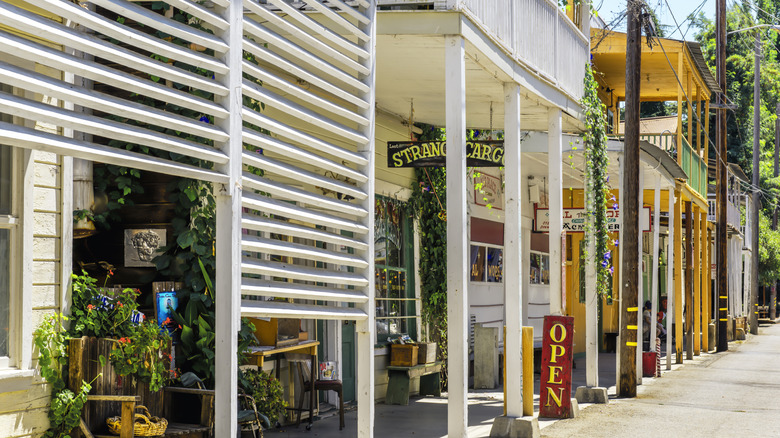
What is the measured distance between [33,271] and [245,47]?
2.25 m

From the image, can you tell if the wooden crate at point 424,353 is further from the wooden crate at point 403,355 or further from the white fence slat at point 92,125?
the white fence slat at point 92,125

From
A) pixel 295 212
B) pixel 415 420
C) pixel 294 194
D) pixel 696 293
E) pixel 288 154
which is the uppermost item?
pixel 288 154

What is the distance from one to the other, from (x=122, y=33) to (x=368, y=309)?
10.2 feet

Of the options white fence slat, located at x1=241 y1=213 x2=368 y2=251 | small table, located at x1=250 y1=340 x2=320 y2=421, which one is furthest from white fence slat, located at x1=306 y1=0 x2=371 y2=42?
small table, located at x1=250 y1=340 x2=320 y2=421

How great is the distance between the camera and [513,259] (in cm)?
1074

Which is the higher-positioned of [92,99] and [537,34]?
[537,34]

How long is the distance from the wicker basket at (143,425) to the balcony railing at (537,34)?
4.07 meters

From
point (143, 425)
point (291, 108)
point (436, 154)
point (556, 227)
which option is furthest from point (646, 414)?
point (291, 108)

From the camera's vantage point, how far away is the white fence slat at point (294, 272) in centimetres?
565

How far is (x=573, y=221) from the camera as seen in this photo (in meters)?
16.5

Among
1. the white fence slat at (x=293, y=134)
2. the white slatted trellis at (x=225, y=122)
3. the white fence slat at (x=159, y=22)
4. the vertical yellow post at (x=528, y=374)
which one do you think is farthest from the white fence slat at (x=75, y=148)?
the vertical yellow post at (x=528, y=374)

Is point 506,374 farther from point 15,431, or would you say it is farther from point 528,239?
point 528,239

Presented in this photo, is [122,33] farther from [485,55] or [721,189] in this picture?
[721,189]

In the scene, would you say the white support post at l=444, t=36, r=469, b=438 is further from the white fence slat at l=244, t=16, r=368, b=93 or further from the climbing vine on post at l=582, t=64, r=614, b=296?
the climbing vine on post at l=582, t=64, r=614, b=296
